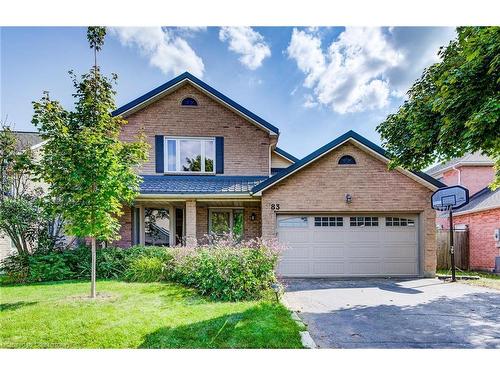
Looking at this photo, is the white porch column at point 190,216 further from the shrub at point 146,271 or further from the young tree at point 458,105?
the young tree at point 458,105

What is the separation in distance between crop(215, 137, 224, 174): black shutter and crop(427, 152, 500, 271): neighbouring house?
8281 mm

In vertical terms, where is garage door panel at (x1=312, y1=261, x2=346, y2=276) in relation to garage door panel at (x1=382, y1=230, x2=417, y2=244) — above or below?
below

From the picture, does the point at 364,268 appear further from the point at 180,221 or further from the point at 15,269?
the point at 15,269

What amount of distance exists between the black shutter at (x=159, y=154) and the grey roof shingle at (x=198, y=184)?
0.37 meters

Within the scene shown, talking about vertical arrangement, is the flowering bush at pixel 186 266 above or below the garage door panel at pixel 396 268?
above

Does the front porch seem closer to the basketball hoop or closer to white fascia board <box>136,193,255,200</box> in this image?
white fascia board <box>136,193,255,200</box>

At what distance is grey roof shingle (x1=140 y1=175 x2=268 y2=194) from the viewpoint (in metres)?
10.5

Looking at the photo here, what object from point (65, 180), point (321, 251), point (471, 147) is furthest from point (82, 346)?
point (471, 147)

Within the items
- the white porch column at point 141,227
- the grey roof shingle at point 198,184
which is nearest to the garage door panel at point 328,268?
the grey roof shingle at point 198,184

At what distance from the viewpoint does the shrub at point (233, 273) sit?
264 inches

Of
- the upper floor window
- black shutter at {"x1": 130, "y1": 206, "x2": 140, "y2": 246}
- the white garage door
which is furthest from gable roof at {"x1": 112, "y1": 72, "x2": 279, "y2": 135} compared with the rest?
the white garage door

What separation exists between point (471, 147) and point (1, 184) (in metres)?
13.4
